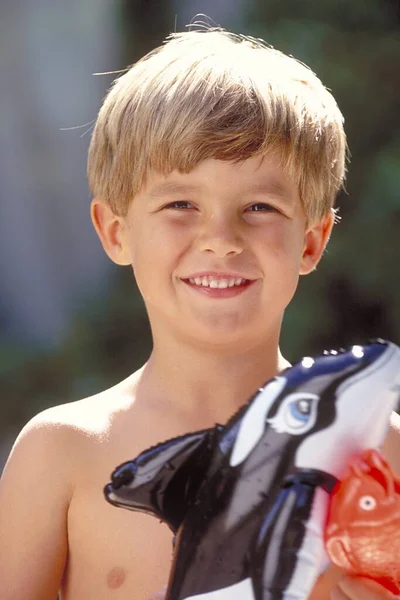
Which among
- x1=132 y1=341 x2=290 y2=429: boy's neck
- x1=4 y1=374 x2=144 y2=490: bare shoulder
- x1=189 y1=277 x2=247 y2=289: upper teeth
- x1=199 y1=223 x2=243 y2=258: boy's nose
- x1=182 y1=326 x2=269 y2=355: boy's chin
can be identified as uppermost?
x1=199 y1=223 x2=243 y2=258: boy's nose

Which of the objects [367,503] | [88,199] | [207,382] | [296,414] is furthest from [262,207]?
[88,199]

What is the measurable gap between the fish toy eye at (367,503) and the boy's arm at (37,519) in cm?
48

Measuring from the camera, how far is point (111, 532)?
1419 millimetres

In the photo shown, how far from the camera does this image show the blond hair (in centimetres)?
141

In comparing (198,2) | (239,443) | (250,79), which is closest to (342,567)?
(239,443)

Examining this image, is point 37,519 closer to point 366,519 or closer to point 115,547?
point 115,547

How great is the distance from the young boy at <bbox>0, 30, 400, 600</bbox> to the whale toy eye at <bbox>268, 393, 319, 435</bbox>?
10.4 inches

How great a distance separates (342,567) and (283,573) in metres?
0.07

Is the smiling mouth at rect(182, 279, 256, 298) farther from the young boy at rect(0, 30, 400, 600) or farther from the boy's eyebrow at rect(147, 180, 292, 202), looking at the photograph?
the boy's eyebrow at rect(147, 180, 292, 202)

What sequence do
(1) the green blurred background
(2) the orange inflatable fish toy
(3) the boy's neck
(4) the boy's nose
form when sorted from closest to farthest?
(2) the orange inflatable fish toy → (4) the boy's nose → (3) the boy's neck → (1) the green blurred background

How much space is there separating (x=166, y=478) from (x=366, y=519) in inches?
8.9

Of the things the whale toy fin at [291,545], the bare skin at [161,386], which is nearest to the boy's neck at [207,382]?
the bare skin at [161,386]

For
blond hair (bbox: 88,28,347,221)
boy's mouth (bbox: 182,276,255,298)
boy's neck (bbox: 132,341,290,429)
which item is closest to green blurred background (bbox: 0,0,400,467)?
blond hair (bbox: 88,28,347,221)

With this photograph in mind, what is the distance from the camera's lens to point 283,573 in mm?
1134
